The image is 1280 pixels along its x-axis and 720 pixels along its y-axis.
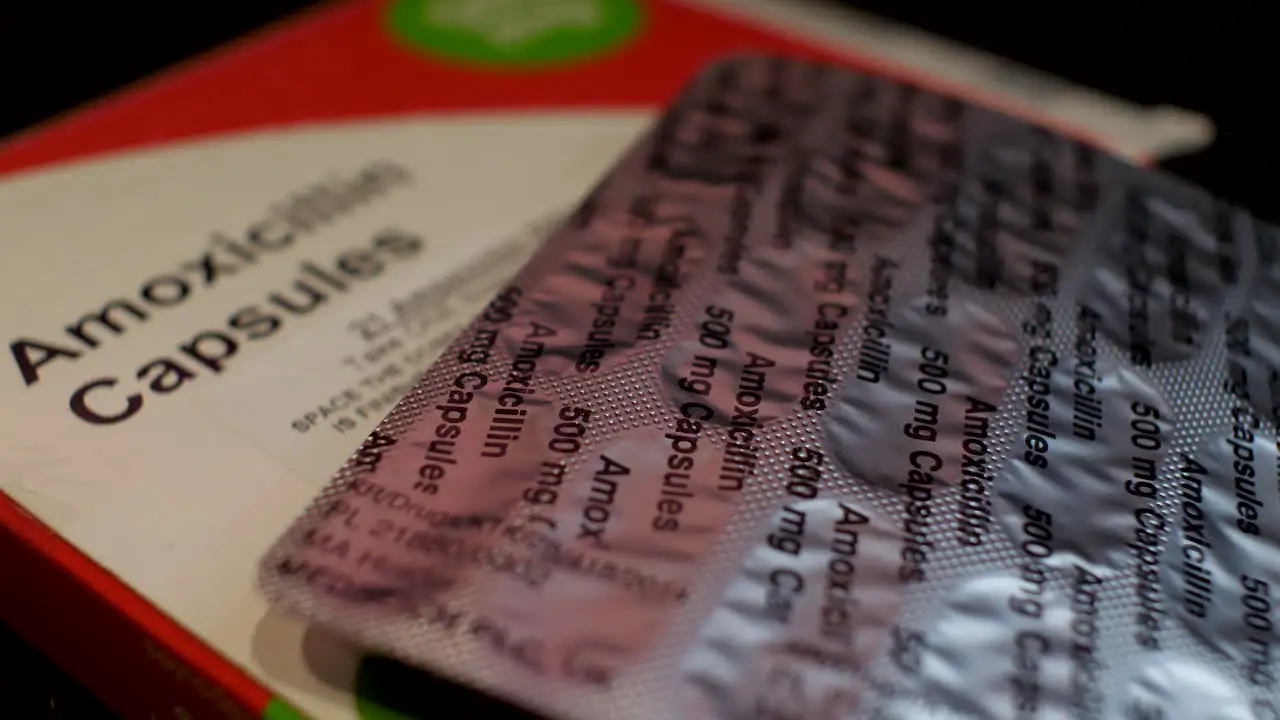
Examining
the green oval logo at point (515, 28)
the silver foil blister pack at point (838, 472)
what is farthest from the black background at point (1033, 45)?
the silver foil blister pack at point (838, 472)

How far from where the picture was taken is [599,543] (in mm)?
346

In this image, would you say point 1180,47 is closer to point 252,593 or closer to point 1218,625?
point 1218,625

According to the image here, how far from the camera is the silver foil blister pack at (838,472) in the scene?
12.9 inches

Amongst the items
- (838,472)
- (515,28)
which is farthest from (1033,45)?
(838,472)

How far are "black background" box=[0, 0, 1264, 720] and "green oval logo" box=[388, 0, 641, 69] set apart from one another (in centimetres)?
12

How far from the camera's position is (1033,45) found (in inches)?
30.2

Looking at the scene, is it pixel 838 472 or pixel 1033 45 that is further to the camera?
pixel 1033 45

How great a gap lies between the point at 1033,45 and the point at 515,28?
13.8 inches

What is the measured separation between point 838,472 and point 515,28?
1.44 feet

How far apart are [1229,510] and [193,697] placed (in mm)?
359

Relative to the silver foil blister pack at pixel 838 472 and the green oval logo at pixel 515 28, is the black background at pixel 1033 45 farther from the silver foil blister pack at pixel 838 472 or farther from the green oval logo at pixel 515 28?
the silver foil blister pack at pixel 838 472

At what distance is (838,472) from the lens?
372 millimetres

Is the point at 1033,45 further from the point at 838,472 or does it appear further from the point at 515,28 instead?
the point at 838,472

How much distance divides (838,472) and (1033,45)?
51 cm
